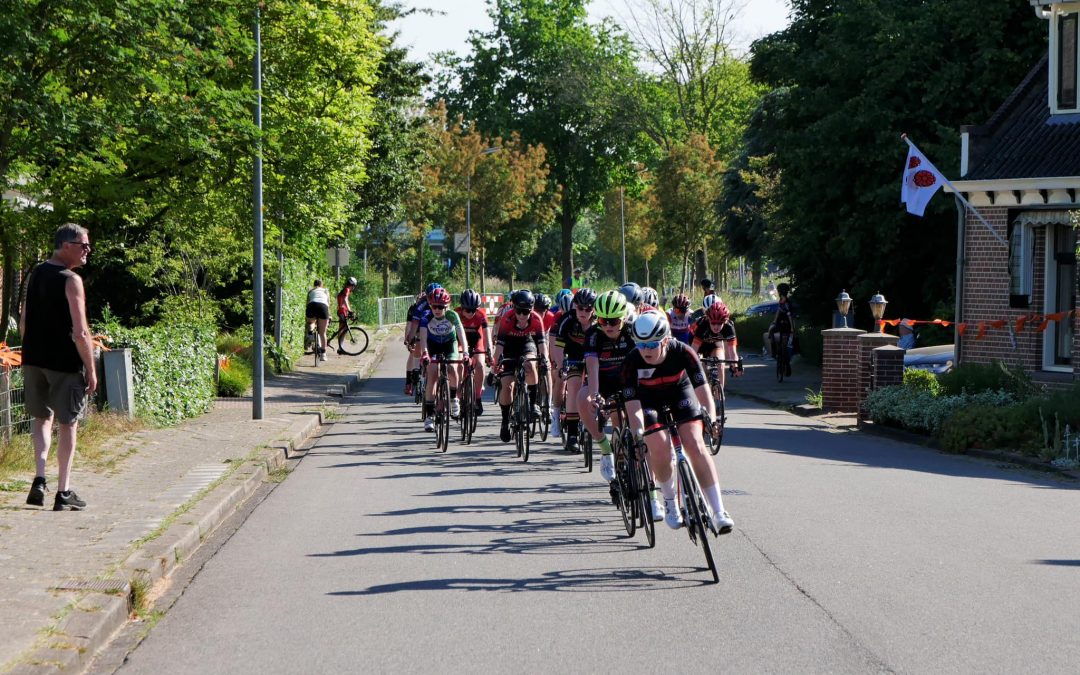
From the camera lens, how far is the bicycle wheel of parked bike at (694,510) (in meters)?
7.67

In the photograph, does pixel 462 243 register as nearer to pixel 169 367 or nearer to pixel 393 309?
pixel 393 309

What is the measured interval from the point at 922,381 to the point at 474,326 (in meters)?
7.37

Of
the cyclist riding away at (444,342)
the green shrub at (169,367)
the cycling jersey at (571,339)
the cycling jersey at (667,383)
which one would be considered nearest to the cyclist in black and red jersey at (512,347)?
the cyclist riding away at (444,342)

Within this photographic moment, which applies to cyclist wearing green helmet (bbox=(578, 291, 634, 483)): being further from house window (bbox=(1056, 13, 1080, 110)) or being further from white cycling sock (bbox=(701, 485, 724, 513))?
house window (bbox=(1056, 13, 1080, 110))

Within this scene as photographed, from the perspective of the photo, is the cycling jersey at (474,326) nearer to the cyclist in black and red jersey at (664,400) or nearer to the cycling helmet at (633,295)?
the cycling helmet at (633,295)

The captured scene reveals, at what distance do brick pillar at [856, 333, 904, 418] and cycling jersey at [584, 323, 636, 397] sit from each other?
9.72 meters

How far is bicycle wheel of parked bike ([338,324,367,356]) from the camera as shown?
33.6 metres

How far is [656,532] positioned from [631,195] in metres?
73.4

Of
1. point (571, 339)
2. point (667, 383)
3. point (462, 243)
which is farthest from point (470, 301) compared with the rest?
point (462, 243)

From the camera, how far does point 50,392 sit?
9805mm

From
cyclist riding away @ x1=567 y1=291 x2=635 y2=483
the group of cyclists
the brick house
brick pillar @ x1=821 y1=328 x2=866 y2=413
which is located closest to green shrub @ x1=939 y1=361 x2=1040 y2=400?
the brick house

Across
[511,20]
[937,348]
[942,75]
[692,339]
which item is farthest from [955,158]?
[511,20]

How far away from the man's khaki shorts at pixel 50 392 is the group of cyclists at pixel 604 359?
3.98 meters

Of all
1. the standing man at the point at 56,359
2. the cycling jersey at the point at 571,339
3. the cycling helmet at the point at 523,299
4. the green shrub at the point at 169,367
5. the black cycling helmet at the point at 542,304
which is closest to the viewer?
the standing man at the point at 56,359
